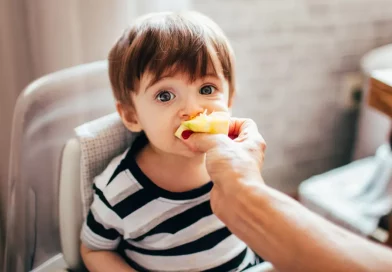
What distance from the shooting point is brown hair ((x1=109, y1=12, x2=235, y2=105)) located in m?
0.84

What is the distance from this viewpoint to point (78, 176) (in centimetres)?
95

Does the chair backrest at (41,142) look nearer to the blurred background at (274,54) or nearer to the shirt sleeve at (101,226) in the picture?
the shirt sleeve at (101,226)

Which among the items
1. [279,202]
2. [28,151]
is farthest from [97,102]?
[279,202]

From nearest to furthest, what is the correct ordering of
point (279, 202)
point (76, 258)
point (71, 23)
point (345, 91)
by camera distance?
1. point (279, 202)
2. point (76, 258)
3. point (71, 23)
4. point (345, 91)

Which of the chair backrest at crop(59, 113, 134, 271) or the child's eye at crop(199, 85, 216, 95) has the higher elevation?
the child's eye at crop(199, 85, 216, 95)

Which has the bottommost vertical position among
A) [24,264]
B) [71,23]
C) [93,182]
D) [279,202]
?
[24,264]

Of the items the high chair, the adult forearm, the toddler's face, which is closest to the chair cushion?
the high chair

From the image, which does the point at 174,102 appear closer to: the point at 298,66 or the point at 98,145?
the point at 98,145

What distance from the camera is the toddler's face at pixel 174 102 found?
0.85 m

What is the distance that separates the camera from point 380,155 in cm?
151

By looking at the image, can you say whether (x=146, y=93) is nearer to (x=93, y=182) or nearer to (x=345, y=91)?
(x=93, y=182)

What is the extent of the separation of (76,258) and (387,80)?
0.67 metres

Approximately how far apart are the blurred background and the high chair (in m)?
0.22

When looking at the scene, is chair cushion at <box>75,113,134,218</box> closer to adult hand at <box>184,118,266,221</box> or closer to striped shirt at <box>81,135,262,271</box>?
striped shirt at <box>81,135,262,271</box>
